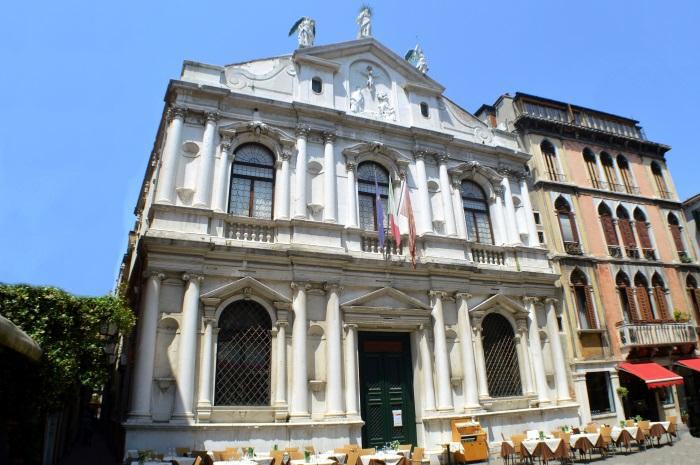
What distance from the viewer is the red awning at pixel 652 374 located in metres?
15.8

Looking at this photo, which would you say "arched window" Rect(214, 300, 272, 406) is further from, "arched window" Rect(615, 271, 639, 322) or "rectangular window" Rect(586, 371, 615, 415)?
"arched window" Rect(615, 271, 639, 322)

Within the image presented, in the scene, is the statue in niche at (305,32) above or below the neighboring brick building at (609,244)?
above

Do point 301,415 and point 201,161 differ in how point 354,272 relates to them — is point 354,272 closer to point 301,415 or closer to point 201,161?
point 301,415

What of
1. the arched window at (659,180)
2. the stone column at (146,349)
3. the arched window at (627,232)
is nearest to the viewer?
the stone column at (146,349)

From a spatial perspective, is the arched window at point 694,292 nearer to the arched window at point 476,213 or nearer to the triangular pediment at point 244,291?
the arched window at point 476,213

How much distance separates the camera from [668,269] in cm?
1928

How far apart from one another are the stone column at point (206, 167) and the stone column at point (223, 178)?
188 mm

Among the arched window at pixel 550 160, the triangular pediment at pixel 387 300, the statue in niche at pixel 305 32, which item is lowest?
the triangular pediment at pixel 387 300

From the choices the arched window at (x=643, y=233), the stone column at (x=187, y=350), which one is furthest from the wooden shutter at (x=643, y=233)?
the stone column at (x=187, y=350)

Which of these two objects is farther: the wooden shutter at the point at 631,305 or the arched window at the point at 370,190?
the wooden shutter at the point at 631,305

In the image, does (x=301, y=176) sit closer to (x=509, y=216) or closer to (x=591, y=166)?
(x=509, y=216)

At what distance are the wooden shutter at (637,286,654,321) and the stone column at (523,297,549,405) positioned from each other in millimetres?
5682

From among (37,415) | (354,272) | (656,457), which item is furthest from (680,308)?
(37,415)

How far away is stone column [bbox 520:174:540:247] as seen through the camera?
16608mm
